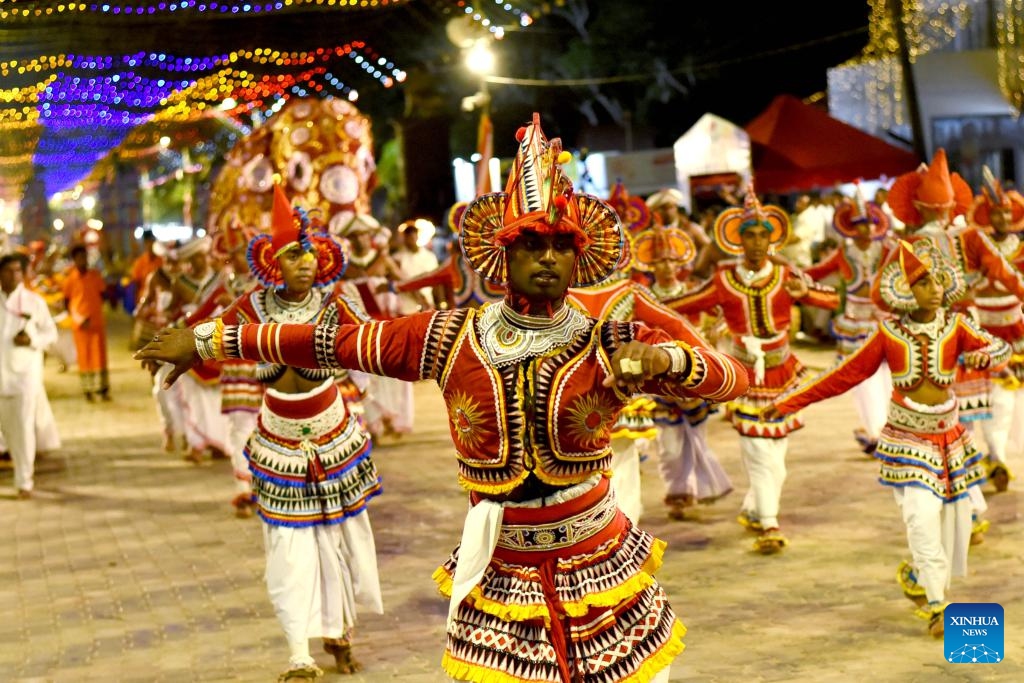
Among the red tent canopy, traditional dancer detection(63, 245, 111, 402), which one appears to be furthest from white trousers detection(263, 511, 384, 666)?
the red tent canopy

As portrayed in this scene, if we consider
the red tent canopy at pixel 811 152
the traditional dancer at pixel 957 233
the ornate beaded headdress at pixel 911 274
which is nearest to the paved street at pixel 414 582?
the traditional dancer at pixel 957 233

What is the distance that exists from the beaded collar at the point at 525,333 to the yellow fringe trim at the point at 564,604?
2.57 feet

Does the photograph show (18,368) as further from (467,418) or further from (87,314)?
(467,418)

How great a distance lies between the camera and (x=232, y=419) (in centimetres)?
1115

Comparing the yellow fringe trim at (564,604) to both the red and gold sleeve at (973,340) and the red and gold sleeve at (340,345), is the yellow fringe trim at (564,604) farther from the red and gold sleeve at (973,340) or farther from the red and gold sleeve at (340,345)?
the red and gold sleeve at (973,340)

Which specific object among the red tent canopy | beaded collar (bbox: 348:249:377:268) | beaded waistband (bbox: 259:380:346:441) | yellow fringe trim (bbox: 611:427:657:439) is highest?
the red tent canopy

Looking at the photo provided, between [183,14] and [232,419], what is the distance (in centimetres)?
487

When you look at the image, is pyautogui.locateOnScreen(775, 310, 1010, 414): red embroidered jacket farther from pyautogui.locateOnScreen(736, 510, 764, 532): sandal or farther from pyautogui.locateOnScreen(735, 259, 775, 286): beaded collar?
pyautogui.locateOnScreen(736, 510, 764, 532): sandal

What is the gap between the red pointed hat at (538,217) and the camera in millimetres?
4418

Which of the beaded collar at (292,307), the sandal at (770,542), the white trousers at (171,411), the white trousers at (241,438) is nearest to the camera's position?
the beaded collar at (292,307)

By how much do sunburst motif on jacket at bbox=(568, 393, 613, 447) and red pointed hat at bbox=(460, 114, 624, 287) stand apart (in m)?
0.44

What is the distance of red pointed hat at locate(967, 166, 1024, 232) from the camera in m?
A: 11.3

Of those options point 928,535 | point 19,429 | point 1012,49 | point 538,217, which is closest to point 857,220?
point 928,535

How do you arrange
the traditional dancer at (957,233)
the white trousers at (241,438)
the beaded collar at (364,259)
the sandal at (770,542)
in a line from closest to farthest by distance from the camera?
the sandal at (770,542) → the traditional dancer at (957,233) → the white trousers at (241,438) → the beaded collar at (364,259)
